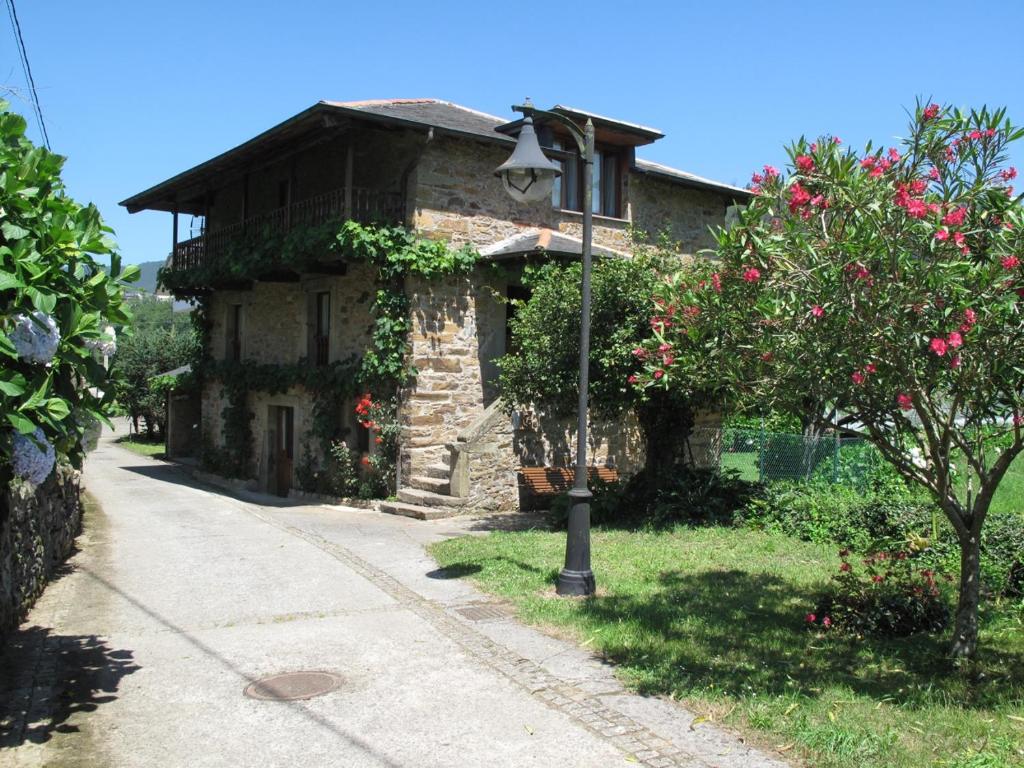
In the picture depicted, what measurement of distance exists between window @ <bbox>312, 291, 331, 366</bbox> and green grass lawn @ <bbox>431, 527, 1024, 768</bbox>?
29.4ft

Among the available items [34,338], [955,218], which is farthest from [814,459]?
[34,338]

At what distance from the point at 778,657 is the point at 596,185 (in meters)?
13.5

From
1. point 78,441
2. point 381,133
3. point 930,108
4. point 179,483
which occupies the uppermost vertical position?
point 381,133

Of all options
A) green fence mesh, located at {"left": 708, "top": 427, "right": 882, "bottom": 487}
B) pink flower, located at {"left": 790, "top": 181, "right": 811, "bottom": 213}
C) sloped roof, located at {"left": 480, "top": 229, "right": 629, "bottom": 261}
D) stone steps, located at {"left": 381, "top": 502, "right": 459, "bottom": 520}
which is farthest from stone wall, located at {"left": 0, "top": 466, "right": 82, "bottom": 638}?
green fence mesh, located at {"left": 708, "top": 427, "right": 882, "bottom": 487}

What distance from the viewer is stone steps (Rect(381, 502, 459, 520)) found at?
14.0 metres

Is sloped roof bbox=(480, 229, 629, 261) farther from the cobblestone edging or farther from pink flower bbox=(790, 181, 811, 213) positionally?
pink flower bbox=(790, 181, 811, 213)

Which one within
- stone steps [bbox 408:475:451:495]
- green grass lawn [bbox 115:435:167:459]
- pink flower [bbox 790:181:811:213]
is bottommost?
green grass lawn [bbox 115:435:167:459]

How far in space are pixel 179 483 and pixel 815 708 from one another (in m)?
18.9

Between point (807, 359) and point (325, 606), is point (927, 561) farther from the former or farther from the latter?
point (325, 606)

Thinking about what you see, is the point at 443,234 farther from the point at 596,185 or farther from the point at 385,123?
the point at 596,185

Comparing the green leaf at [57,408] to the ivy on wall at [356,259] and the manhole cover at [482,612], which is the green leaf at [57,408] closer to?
the manhole cover at [482,612]

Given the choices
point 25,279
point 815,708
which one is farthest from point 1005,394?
point 25,279

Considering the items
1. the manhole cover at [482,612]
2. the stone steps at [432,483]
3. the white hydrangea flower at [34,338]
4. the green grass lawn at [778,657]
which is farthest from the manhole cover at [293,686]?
the stone steps at [432,483]

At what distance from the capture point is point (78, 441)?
209 inches
